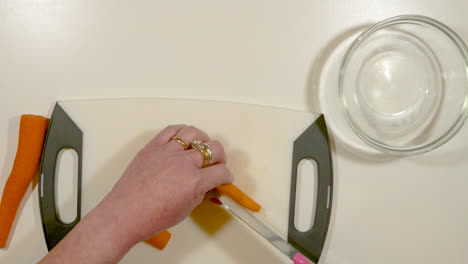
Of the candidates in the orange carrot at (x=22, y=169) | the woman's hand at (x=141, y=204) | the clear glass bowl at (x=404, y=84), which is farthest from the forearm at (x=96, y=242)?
the clear glass bowl at (x=404, y=84)

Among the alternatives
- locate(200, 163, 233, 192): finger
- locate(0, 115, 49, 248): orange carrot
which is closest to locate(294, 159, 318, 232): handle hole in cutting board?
locate(200, 163, 233, 192): finger

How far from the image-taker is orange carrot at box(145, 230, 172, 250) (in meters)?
0.65

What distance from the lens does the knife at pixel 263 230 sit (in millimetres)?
600

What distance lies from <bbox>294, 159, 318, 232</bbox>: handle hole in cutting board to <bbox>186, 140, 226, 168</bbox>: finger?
0.47ft

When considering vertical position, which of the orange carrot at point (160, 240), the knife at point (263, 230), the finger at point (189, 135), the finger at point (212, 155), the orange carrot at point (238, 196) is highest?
the finger at point (189, 135)

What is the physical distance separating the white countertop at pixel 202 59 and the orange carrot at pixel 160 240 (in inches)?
7.5

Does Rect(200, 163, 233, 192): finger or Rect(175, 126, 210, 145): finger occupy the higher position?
Rect(175, 126, 210, 145): finger

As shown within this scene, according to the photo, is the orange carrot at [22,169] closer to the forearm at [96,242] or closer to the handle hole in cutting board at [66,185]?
the handle hole in cutting board at [66,185]

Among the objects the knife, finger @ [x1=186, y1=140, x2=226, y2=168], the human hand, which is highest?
finger @ [x1=186, y1=140, x2=226, y2=168]

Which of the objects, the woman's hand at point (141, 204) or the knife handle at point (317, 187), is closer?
the woman's hand at point (141, 204)

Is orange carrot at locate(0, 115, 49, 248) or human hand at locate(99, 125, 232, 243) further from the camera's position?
orange carrot at locate(0, 115, 49, 248)

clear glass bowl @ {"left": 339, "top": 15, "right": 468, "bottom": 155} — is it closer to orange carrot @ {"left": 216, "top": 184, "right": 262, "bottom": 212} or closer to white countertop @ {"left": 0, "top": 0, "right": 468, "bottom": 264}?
white countertop @ {"left": 0, "top": 0, "right": 468, "bottom": 264}

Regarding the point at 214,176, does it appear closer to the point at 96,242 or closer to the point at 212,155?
the point at 212,155

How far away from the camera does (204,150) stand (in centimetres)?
57
